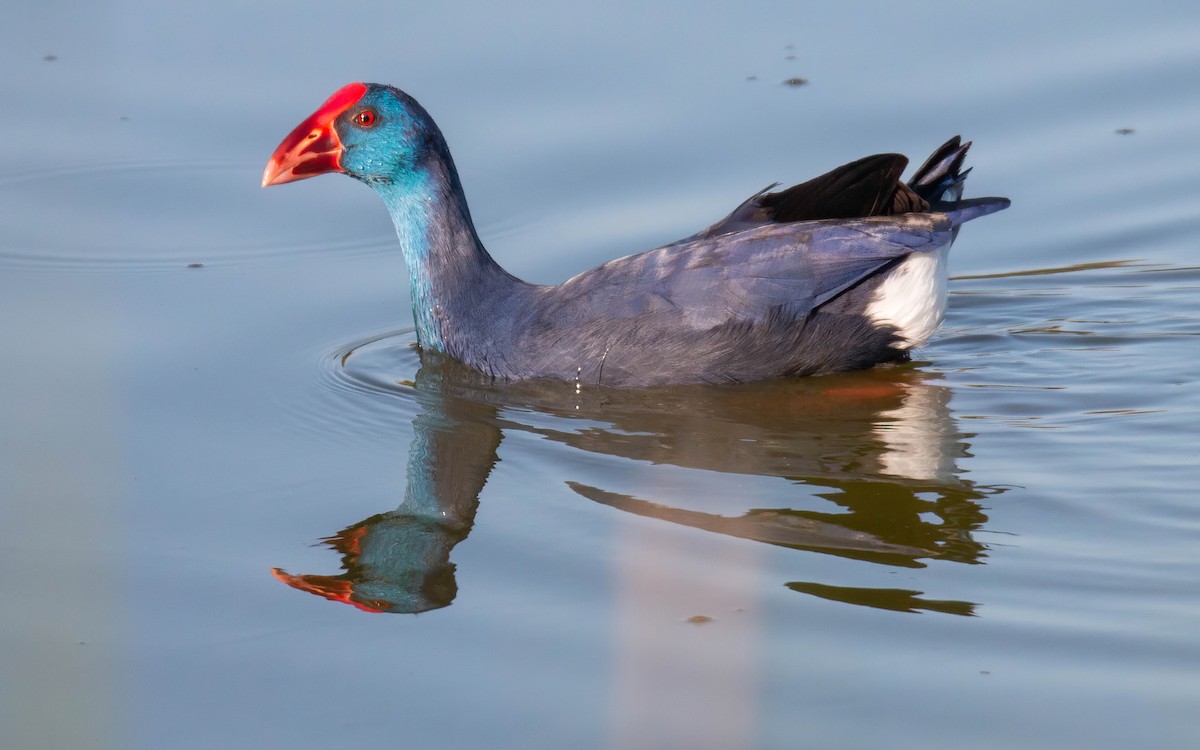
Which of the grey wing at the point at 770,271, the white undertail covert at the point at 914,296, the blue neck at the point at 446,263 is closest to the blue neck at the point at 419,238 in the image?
the blue neck at the point at 446,263

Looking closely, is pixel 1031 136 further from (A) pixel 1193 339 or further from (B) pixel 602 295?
(B) pixel 602 295

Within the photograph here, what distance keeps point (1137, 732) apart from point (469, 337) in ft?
10.3

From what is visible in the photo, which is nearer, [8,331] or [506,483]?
[506,483]

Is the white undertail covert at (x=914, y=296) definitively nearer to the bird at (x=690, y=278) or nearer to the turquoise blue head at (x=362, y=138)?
the bird at (x=690, y=278)

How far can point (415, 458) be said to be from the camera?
5.41 meters

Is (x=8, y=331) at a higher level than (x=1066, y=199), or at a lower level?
lower

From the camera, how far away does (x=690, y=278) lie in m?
5.82

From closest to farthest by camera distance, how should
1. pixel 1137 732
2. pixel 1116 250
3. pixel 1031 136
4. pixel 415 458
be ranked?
pixel 1137 732, pixel 415 458, pixel 1116 250, pixel 1031 136

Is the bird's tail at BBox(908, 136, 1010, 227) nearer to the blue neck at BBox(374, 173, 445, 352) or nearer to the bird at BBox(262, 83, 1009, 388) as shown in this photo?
the bird at BBox(262, 83, 1009, 388)

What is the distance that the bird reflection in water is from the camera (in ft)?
14.9

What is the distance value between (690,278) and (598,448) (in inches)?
30.9

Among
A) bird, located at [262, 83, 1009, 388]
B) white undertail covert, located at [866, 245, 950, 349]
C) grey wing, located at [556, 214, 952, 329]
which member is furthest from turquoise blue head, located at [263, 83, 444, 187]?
white undertail covert, located at [866, 245, 950, 349]

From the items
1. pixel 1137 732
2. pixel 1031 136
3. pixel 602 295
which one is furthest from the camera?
pixel 1031 136

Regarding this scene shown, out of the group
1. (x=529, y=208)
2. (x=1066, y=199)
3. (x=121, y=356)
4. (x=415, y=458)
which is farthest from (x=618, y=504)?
(x=1066, y=199)
